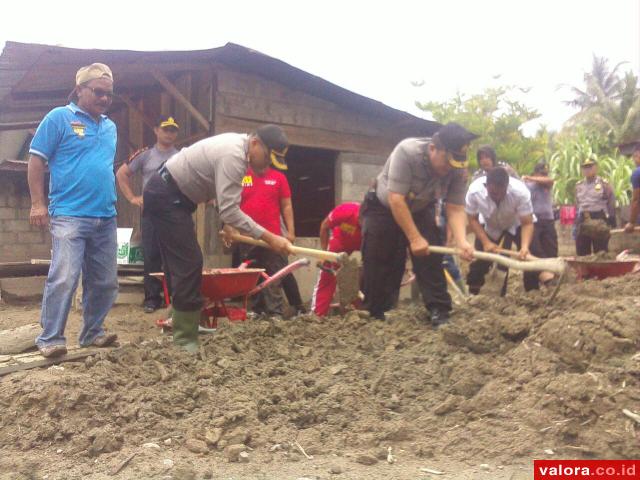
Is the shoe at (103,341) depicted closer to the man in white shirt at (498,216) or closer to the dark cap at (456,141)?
the dark cap at (456,141)

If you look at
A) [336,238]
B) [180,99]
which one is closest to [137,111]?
[180,99]

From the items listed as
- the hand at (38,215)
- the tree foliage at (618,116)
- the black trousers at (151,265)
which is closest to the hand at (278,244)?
the hand at (38,215)

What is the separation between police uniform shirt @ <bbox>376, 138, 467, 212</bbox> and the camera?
4.52m

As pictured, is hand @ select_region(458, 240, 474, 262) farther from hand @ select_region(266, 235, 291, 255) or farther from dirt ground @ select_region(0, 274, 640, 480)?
hand @ select_region(266, 235, 291, 255)

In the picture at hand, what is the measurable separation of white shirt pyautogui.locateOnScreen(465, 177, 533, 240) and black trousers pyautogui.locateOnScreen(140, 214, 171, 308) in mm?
3037

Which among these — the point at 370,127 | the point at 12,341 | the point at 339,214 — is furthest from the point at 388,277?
the point at 370,127

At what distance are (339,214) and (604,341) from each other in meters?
2.96

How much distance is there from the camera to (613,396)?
9.09 ft

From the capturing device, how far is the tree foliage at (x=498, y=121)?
75.6 feet

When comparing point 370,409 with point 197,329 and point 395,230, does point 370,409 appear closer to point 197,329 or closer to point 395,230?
point 197,329

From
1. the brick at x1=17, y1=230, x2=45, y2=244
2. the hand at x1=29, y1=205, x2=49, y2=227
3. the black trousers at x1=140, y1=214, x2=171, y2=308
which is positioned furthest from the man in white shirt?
the brick at x1=17, y1=230, x2=45, y2=244

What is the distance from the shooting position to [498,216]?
6.07 meters

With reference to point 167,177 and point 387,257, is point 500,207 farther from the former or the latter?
point 167,177

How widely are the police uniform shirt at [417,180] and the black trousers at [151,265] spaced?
94.8 inches
